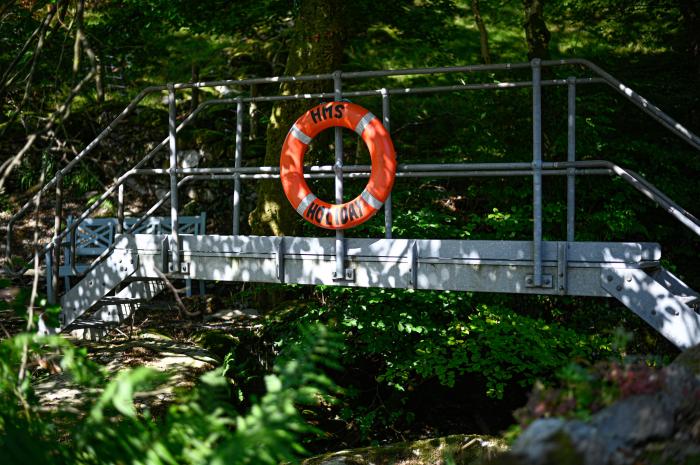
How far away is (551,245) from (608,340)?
102 inches

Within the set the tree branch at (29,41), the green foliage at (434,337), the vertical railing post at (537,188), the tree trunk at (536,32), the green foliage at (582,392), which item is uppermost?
the tree trunk at (536,32)

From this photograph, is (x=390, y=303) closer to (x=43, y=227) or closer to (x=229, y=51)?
(x=43, y=227)

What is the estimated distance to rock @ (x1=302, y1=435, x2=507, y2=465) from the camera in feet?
18.4

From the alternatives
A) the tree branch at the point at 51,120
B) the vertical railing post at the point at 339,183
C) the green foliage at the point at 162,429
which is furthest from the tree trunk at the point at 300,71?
the green foliage at the point at 162,429

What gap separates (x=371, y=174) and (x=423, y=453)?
2.05 metres

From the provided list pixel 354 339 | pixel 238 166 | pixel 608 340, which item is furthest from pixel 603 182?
pixel 238 166

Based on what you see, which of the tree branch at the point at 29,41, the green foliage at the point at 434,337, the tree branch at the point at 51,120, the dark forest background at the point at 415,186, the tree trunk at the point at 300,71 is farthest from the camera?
the tree trunk at the point at 300,71

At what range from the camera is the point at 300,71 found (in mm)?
8367

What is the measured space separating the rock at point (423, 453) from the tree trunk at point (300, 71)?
3.09 meters

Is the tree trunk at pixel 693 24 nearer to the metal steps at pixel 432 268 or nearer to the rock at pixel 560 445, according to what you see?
the metal steps at pixel 432 268

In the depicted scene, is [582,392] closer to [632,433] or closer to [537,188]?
[632,433]

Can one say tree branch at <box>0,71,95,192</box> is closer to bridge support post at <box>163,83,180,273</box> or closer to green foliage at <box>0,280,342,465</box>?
green foliage at <box>0,280,342,465</box>

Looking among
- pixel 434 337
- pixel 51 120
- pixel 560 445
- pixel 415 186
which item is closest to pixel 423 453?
pixel 434 337

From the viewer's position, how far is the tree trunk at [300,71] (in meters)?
8.32
